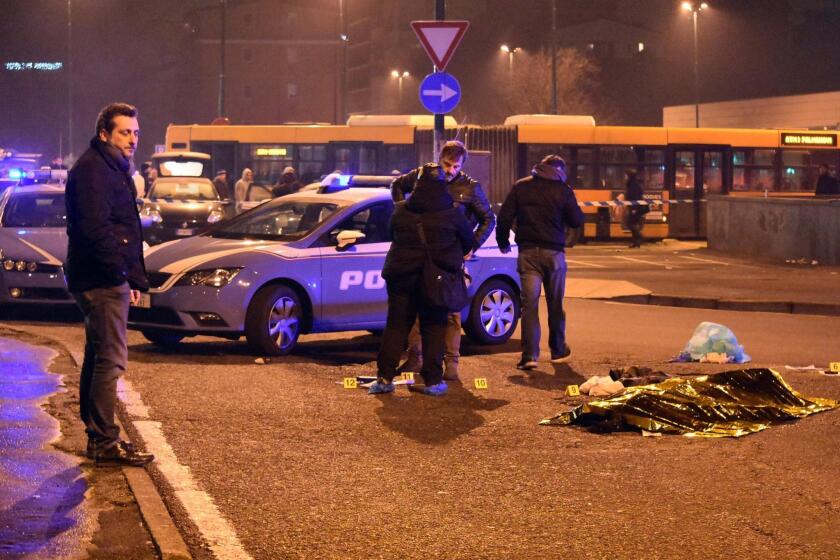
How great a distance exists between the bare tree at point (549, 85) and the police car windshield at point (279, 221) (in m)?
62.6

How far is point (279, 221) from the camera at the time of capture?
13414 millimetres

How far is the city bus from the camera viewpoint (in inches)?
1393

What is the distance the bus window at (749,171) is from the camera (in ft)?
121

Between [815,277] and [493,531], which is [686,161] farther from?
[493,531]

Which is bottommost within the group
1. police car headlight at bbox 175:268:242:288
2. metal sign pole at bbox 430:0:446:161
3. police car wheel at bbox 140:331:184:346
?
police car wheel at bbox 140:331:184:346

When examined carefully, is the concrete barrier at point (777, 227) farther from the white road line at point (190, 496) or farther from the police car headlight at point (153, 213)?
the white road line at point (190, 496)

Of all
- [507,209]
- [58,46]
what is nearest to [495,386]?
[507,209]

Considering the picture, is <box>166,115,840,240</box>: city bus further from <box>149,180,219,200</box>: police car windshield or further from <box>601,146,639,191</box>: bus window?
<box>149,180,219,200</box>: police car windshield

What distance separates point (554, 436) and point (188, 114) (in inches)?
3903

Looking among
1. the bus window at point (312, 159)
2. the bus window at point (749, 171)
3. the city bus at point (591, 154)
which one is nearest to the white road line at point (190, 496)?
the city bus at point (591, 154)

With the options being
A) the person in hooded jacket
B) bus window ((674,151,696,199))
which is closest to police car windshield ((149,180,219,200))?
bus window ((674,151,696,199))

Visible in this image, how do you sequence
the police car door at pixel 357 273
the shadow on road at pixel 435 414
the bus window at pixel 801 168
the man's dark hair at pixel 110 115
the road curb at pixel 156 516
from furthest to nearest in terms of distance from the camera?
the bus window at pixel 801 168 → the police car door at pixel 357 273 → the shadow on road at pixel 435 414 → the man's dark hair at pixel 110 115 → the road curb at pixel 156 516

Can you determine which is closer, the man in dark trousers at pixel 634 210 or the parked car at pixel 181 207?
the parked car at pixel 181 207

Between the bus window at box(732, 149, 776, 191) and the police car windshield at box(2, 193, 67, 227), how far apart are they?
76.2ft
